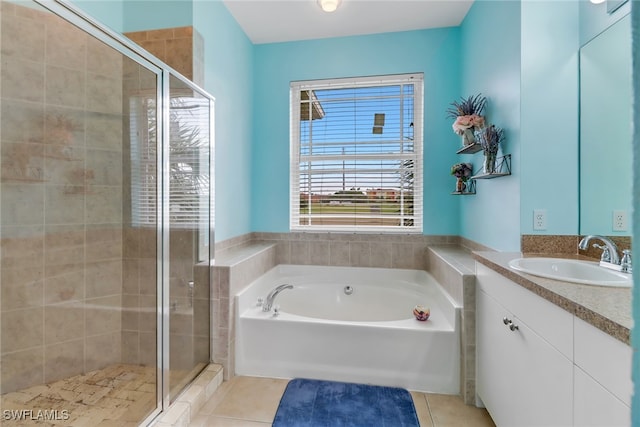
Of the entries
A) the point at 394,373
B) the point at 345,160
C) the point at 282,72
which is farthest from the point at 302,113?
the point at 394,373

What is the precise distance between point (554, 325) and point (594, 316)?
23cm

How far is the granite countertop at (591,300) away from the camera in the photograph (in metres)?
0.79

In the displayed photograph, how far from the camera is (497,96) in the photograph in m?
2.03

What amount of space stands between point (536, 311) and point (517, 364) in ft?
1.02

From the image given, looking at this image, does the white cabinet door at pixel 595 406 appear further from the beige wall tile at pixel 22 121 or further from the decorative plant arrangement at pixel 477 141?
the beige wall tile at pixel 22 121

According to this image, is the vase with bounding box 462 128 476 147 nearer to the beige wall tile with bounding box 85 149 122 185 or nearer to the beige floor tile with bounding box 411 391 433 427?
the beige floor tile with bounding box 411 391 433 427

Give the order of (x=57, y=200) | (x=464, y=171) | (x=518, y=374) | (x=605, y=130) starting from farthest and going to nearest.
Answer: (x=464, y=171)
(x=57, y=200)
(x=605, y=130)
(x=518, y=374)

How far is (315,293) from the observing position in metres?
2.71

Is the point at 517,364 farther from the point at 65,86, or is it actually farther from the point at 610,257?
the point at 65,86

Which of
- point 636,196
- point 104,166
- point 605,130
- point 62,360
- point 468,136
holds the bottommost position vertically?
point 62,360

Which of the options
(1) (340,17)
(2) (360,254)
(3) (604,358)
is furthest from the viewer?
(2) (360,254)

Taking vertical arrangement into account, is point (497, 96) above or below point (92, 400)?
above

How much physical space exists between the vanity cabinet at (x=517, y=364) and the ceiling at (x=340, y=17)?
219 centimetres

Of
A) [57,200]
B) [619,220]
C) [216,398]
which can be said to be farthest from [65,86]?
[619,220]
